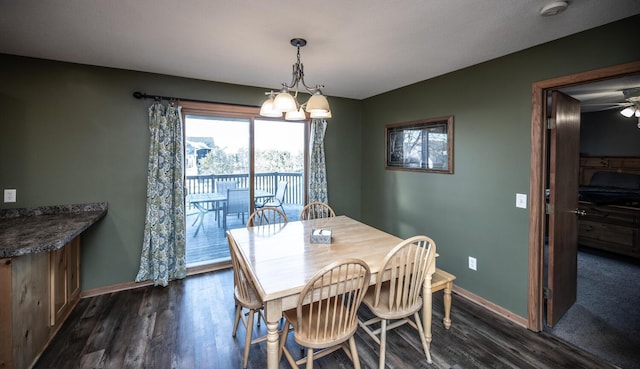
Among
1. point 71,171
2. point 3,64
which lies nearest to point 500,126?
point 71,171

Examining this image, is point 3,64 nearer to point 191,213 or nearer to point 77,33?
point 77,33

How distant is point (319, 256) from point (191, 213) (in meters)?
2.34

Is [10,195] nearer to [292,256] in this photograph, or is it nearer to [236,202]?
[236,202]

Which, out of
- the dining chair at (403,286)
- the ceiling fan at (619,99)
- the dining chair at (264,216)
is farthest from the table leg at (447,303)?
the ceiling fan at (619,99)

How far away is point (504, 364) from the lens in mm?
2035

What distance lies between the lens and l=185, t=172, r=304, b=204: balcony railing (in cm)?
363

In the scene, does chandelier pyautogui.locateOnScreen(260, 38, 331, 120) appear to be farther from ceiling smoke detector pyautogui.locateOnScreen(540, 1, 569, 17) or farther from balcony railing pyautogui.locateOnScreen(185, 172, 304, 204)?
balcony railing pyautogui.locateOnScreen(185, 172, 304, 204)

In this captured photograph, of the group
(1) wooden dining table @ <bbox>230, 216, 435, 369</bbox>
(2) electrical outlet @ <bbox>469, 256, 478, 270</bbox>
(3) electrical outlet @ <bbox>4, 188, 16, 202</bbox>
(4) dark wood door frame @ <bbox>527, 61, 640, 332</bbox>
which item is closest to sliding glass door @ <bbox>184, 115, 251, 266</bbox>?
(1) wooden dining table @ <bbox>230, 216, 435, 369</bbox>

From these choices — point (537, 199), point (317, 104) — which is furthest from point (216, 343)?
point (537, 199)

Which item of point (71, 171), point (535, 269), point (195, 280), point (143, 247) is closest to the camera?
point (535, 269)

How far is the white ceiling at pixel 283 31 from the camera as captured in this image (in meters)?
1.82

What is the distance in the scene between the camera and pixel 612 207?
160 inches

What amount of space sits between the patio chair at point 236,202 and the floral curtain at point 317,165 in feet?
3.09

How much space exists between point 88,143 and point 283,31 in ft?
8.00
